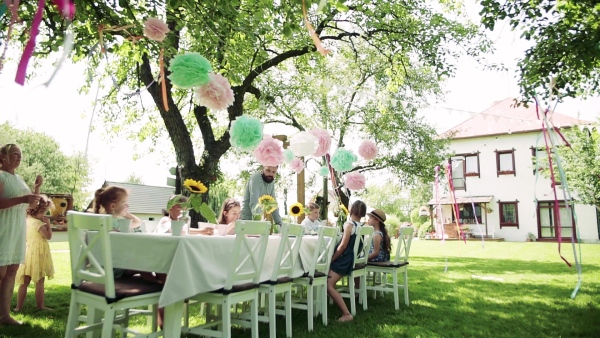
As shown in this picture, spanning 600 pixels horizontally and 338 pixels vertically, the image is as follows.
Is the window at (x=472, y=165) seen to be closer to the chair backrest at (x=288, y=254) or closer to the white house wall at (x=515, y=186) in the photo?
the white house wall at (x=515, y=186)

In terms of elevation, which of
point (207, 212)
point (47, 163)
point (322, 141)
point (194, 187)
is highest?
point (47, 163)

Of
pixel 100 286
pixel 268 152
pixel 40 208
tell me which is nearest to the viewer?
pixel 100 286

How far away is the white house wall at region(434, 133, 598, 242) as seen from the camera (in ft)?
69.9

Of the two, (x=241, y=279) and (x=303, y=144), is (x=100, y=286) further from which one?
(x=303, y=144)

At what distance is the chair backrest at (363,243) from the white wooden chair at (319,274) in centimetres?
37

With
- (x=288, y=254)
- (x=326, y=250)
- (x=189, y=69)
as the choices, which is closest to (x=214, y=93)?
(x=189, y=69)

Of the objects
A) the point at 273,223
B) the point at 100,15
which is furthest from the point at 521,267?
the point at 100,15

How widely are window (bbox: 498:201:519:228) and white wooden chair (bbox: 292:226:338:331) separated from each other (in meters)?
21.4

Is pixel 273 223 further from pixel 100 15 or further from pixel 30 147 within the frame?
pixel 30 147

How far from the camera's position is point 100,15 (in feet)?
13.5

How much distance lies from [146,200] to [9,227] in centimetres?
3038

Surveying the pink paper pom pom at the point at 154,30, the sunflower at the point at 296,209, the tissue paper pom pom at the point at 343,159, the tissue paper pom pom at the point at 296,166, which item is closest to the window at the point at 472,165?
the tissue paper pom pom at the point at 343,159

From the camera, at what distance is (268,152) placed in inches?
147

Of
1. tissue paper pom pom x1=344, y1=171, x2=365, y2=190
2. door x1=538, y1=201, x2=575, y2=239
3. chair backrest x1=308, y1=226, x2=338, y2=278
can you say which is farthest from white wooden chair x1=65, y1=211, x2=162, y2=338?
door x1=538, y1=201, x2=575, y2=239
